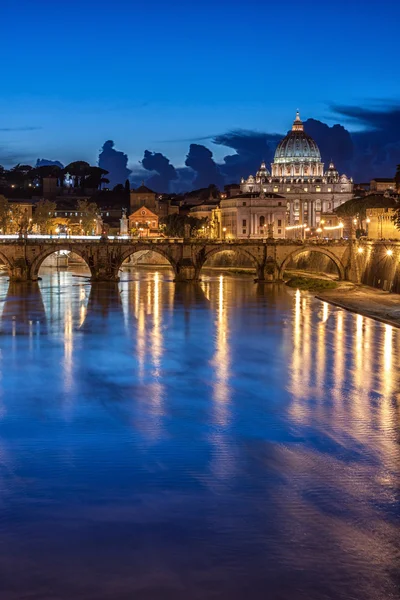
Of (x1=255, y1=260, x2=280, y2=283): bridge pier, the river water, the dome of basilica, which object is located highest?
the dome of basilica

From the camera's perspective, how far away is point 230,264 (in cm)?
9944

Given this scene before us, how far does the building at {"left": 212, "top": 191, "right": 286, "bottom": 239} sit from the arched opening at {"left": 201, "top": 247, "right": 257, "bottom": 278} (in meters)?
32.9

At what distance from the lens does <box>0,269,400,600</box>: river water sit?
48.3 feet

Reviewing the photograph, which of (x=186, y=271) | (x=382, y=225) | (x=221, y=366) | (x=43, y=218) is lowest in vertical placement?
(x=221, y=366)

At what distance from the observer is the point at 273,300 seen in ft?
199

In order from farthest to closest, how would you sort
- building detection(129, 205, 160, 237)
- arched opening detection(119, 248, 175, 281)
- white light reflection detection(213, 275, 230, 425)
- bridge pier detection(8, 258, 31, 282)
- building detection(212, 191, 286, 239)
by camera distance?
building detection(212, 191, 286, 239), building detection(129, 205, 160, 237), arched opening detection(119, 248, 175, 281), bridge pier detection(8, 258, 31, 282), white light reflection detection(213, 275, 230, 425)

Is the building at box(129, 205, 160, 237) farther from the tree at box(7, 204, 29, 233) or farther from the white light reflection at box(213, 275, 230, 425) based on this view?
the white light reflection at box(213, 275, 230, 425)

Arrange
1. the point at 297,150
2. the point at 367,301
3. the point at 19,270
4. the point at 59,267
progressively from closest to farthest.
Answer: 1. the point at 367,301
2. the point at 19,270
3. the point at 59,267
4. the point at 297,150

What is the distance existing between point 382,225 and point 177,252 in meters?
18.1

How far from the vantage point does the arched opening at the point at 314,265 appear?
75.2 m

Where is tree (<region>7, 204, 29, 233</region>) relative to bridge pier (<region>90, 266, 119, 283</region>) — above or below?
above

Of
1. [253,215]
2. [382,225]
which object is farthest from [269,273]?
[253,215]

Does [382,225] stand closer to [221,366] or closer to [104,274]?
[104,274]

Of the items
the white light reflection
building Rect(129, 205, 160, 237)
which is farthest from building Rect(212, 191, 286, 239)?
the white light reflection
